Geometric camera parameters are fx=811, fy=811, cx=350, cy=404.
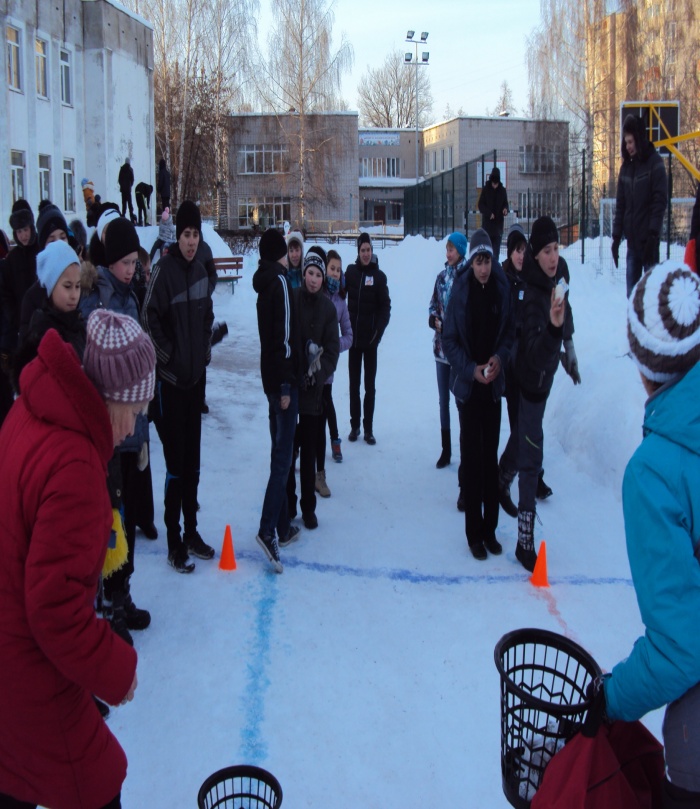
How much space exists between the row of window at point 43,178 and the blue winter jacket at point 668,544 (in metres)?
23.3

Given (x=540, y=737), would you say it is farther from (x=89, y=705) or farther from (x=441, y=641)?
(x=441, y=641)

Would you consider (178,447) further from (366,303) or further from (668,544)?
(366,303)

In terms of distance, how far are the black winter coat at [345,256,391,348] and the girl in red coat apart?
625 cm

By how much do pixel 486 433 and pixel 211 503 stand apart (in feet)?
7.56

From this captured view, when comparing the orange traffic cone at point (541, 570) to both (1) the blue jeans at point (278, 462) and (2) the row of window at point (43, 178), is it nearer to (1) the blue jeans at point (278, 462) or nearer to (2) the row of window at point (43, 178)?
(1) the blue jeans at point (278, 462)

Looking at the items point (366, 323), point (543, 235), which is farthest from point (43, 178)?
point (543, 235)

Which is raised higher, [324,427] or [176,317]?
[176,317]

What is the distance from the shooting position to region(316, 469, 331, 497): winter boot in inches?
266

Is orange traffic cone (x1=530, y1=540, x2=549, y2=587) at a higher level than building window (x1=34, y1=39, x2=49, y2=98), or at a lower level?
lower

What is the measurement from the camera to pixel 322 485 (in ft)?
22.3

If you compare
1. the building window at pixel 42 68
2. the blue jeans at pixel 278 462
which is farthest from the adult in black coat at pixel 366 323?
the building window at pixel 42 68

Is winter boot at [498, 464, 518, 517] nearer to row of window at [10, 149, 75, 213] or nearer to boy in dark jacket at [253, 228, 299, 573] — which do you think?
boy in dark jacket at [253, 228, 299, 573]

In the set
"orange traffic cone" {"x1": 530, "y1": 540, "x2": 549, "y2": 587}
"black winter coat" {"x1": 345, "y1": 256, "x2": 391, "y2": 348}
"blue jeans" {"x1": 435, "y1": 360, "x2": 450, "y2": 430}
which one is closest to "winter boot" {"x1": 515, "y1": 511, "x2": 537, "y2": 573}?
"orange traffic cone" {"x1": 530, "y1": 540, "x2": 549, "y2": 587}

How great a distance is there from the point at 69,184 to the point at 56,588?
29273 mm
